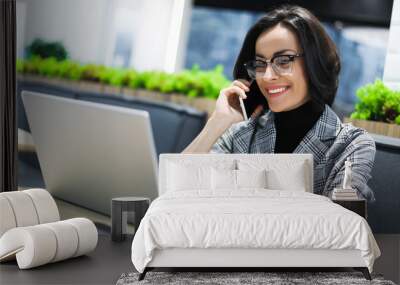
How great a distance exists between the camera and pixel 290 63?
19.3 ft

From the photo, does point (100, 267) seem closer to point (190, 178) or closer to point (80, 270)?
point (80, 270)

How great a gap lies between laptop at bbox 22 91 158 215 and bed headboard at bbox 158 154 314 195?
0.28 ft

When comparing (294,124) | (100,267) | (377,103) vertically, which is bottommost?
(100,267)

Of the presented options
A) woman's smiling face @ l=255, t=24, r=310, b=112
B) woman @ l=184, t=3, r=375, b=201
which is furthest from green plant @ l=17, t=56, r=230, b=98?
woman's smiling face @ l=255, t=24, r=310, b=112

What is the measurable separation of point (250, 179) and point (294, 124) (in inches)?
A: 32.9

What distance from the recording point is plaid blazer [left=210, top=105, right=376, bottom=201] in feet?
19.2

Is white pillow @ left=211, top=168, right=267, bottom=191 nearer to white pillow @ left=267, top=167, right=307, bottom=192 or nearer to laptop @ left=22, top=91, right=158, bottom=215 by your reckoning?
white pillow @ left=267, top=167, right=307, bottom=192

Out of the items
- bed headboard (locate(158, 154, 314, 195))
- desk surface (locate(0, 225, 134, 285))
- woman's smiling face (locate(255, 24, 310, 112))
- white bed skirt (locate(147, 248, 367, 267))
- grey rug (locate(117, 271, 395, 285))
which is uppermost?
woman's smiling face (locate(255, 24, 310, 112))

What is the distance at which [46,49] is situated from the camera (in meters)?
6.43

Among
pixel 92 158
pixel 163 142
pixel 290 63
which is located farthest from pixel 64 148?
pixel 290 63

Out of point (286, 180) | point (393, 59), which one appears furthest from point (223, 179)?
point (393, 59)

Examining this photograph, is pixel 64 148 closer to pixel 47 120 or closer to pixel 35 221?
pixel 47 120

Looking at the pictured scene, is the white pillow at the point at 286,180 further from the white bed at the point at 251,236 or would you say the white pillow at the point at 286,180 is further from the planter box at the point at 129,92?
the planter box at the point at 129,92

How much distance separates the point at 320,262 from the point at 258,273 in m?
0.41
